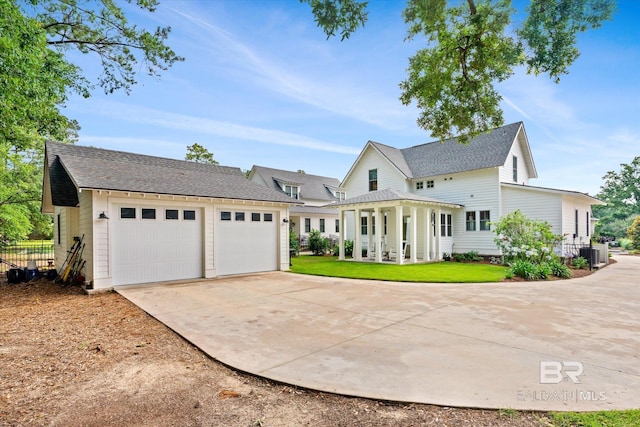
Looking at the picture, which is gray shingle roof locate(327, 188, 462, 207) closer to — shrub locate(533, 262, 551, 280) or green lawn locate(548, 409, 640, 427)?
shrub locate(533, 262, 551, 280)

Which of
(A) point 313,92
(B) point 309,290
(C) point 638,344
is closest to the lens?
(C) point 638,344

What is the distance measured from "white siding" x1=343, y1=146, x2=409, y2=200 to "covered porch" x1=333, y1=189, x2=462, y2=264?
2.56m

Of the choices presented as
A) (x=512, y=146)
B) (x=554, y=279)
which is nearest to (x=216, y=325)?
(x=554, y=279)

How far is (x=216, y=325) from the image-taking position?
5656 millimetres

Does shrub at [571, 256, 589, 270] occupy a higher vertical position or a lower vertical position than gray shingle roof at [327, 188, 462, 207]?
lower

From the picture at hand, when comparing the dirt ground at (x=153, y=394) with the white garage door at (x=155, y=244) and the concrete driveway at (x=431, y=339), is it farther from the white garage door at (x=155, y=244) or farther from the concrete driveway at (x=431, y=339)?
the white garage door at (x=155, y=244)

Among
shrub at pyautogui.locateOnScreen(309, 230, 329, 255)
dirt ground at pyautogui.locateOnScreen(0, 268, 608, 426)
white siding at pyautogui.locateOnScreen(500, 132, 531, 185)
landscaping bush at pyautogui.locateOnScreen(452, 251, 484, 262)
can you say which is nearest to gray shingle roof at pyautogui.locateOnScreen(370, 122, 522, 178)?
white siding at pyautogui.locateOnScreen(500, 132, 531, 185)

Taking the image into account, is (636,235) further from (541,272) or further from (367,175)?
(367,175)

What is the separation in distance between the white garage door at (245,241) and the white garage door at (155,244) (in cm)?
80

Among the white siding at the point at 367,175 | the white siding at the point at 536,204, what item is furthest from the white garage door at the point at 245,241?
the white siding at the point at 536,204

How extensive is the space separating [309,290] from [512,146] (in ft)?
51.5

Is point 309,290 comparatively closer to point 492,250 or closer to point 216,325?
point 216,325

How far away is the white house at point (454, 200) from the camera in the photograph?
637 inches

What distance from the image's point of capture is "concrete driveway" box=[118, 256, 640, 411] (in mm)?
3240
